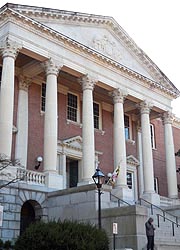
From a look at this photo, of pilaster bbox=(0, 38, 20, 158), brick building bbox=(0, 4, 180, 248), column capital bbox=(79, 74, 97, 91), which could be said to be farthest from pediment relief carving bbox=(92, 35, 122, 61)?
pilaster bbox=(0, 38, 20, 158)

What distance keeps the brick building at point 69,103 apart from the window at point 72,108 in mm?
78

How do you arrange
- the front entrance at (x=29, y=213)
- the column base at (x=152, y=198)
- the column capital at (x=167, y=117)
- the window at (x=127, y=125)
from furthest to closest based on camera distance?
the window at (x=127, y=125) < the column capital at (x=167, y=117) < the column base at (x=152, y=198) < the front entrance at (x=29, y=213)

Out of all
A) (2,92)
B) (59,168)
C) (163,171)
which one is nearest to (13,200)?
(2,92)

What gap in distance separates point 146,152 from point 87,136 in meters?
6.53

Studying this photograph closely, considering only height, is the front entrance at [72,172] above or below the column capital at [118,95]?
below

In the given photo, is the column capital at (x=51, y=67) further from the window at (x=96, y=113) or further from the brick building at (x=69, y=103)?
the window at (x=96, y=113)

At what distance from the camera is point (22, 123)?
2759 cm

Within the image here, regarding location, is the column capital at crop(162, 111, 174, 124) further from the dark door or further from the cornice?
the dark door

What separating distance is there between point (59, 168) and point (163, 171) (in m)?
14.1

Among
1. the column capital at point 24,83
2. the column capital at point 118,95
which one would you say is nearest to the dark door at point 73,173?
the column capital at point 118,95

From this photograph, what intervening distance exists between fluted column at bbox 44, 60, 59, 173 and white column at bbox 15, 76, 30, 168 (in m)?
3.23

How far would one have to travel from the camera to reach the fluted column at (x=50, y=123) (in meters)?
23.8

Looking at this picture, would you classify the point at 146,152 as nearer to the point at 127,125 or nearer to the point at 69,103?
the point at 127,125

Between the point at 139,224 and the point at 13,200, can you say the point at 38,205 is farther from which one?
the point at 139,224
